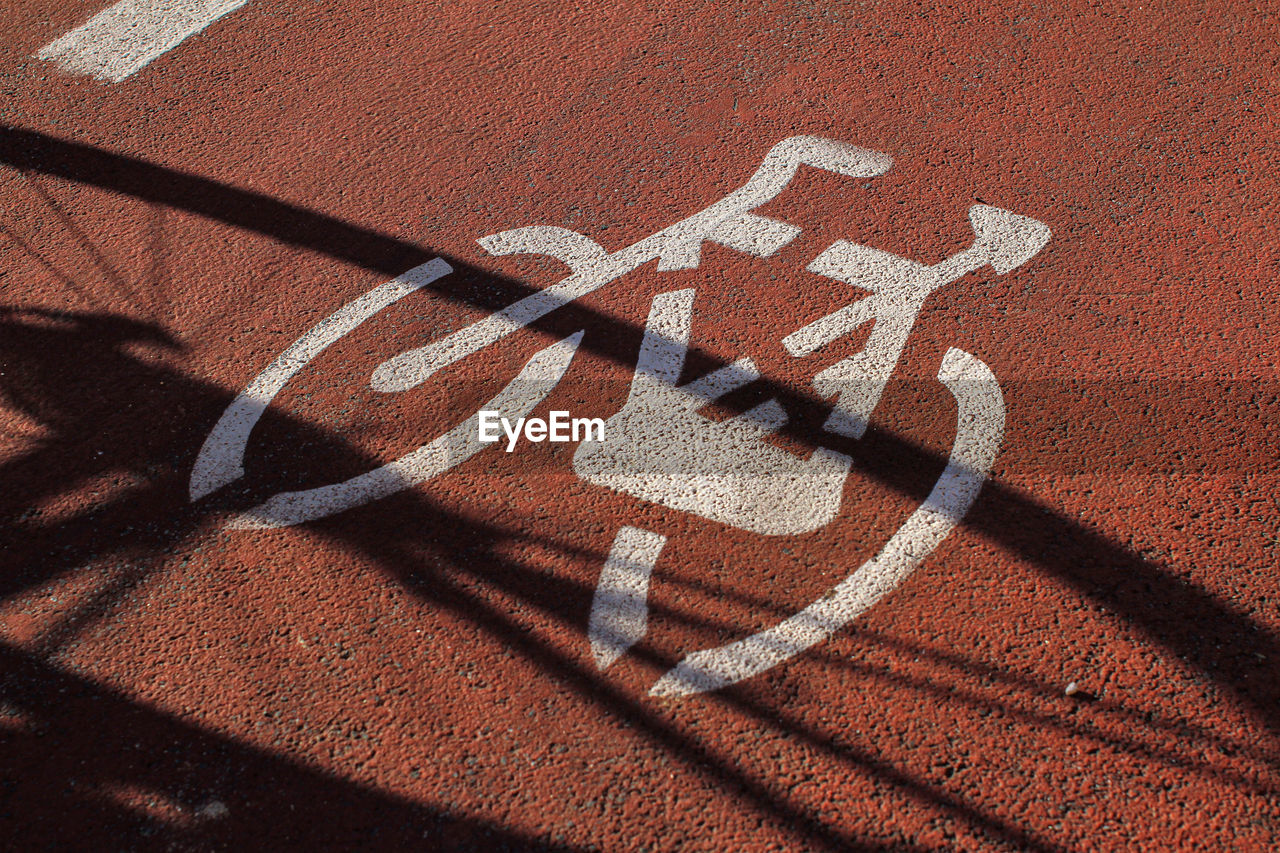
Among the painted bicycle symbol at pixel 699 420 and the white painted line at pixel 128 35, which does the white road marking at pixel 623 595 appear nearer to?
the painted bicycle symbol at pixel 699 420

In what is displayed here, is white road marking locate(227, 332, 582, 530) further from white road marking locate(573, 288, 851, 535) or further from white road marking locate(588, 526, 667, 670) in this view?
white road marking locate(588, 526, 667, 670)

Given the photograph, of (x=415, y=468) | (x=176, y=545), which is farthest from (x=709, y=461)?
(x=176, y=545)

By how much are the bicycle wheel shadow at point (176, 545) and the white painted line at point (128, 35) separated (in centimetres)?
242

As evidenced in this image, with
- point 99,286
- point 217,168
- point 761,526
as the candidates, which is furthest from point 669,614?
point 217,168

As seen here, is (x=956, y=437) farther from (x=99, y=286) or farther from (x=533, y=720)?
(x=99, y=286)

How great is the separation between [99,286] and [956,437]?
4.09 m

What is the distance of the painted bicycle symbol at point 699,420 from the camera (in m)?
3.71

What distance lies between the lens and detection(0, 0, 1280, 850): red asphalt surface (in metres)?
3.25

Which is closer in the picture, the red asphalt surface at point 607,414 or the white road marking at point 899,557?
the red asphalt surface at point 607,414

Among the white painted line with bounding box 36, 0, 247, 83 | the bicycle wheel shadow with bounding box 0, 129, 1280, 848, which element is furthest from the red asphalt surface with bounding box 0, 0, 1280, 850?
the white painted line with bounding box 36, 0, 247, 83

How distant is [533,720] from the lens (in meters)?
3.40

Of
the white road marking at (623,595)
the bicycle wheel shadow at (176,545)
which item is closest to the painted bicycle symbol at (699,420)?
the white road marking at (623,595)

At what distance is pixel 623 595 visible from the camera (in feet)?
12.2

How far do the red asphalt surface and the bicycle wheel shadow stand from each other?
0.05 ft
